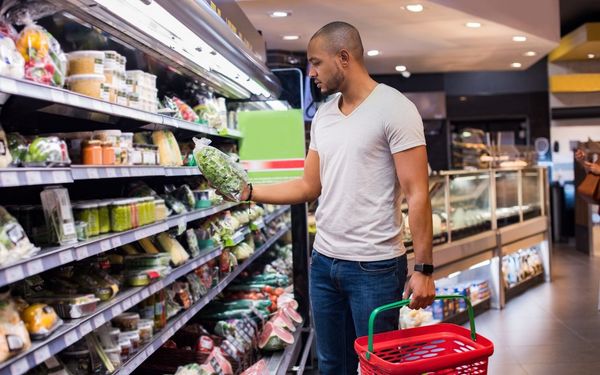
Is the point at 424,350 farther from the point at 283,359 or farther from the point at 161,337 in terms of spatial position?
the point at 283,359

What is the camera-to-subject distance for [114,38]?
2.88 meters

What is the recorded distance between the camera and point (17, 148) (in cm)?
205

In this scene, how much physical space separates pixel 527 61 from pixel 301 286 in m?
8.16

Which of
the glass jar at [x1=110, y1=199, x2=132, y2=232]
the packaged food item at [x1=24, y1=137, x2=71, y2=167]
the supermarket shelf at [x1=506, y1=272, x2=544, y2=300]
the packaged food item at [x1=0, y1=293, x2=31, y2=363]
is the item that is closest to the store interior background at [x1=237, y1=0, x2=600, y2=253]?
the supermarket shelf at [x1=506, y1=272, x2=544, y2=300]

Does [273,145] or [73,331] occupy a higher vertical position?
[273,145]

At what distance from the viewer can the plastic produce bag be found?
5.95 ft

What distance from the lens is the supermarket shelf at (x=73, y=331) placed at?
1.80 metres

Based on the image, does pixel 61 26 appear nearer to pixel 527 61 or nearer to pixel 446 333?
pixel 446 333

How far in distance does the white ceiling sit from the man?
4382 millimetres

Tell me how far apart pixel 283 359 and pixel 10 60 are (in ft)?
8.69

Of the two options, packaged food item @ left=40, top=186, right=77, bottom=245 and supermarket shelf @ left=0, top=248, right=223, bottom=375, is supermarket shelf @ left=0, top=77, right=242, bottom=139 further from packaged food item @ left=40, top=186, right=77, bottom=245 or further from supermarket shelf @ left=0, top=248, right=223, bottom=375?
supermarket shelf @ left=0, top=248, right=223, bottom=375

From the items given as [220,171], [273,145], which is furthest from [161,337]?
[273,145]

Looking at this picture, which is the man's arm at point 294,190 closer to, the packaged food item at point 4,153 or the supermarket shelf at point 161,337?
the supermarket shelf at point 161,337

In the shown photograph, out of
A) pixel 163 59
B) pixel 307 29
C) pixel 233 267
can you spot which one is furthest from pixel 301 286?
pixel 307 29
